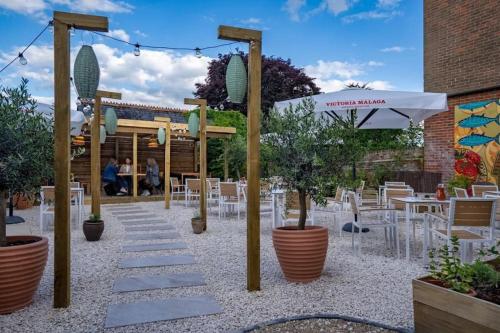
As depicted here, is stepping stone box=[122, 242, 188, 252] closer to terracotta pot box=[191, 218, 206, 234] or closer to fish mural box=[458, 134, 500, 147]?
terracotta pot box=[191, 218, 206, 234]

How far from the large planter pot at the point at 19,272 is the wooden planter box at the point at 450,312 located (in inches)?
105

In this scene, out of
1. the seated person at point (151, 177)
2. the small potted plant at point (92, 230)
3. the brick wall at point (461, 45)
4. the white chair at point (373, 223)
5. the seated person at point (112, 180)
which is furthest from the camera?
the seated person at point (151, 177)

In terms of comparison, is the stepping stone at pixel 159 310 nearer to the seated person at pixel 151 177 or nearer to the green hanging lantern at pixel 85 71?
the green hanging lantern at pixel 85 71

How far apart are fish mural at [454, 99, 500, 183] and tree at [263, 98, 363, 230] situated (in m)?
5.84

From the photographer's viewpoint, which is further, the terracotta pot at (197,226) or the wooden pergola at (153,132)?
the wooden pergola at (153,132)

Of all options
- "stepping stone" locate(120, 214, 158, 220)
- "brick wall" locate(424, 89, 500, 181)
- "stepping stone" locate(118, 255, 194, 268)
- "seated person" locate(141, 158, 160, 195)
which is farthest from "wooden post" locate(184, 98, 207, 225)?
"seated person" locate(141, 158, 160, 195)

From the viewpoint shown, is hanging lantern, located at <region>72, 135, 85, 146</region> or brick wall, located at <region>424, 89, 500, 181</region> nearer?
brick wall, located at <region>424, 89, 500, 181</region>

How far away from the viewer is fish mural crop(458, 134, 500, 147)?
8.14m

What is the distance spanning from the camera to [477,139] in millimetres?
8383

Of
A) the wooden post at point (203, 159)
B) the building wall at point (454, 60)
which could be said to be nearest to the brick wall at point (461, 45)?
the building wall at point (454, 60)

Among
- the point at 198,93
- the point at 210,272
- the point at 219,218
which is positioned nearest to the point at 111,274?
the point at 210,272

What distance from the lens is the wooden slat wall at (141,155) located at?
1359cm

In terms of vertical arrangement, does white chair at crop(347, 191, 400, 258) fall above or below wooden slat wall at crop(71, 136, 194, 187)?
below

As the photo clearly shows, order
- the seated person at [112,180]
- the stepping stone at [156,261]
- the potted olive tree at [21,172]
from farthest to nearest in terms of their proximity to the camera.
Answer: the seated person at [112,180] < the stepping stone at [156,261] < the potted olive tree at [21,172]
